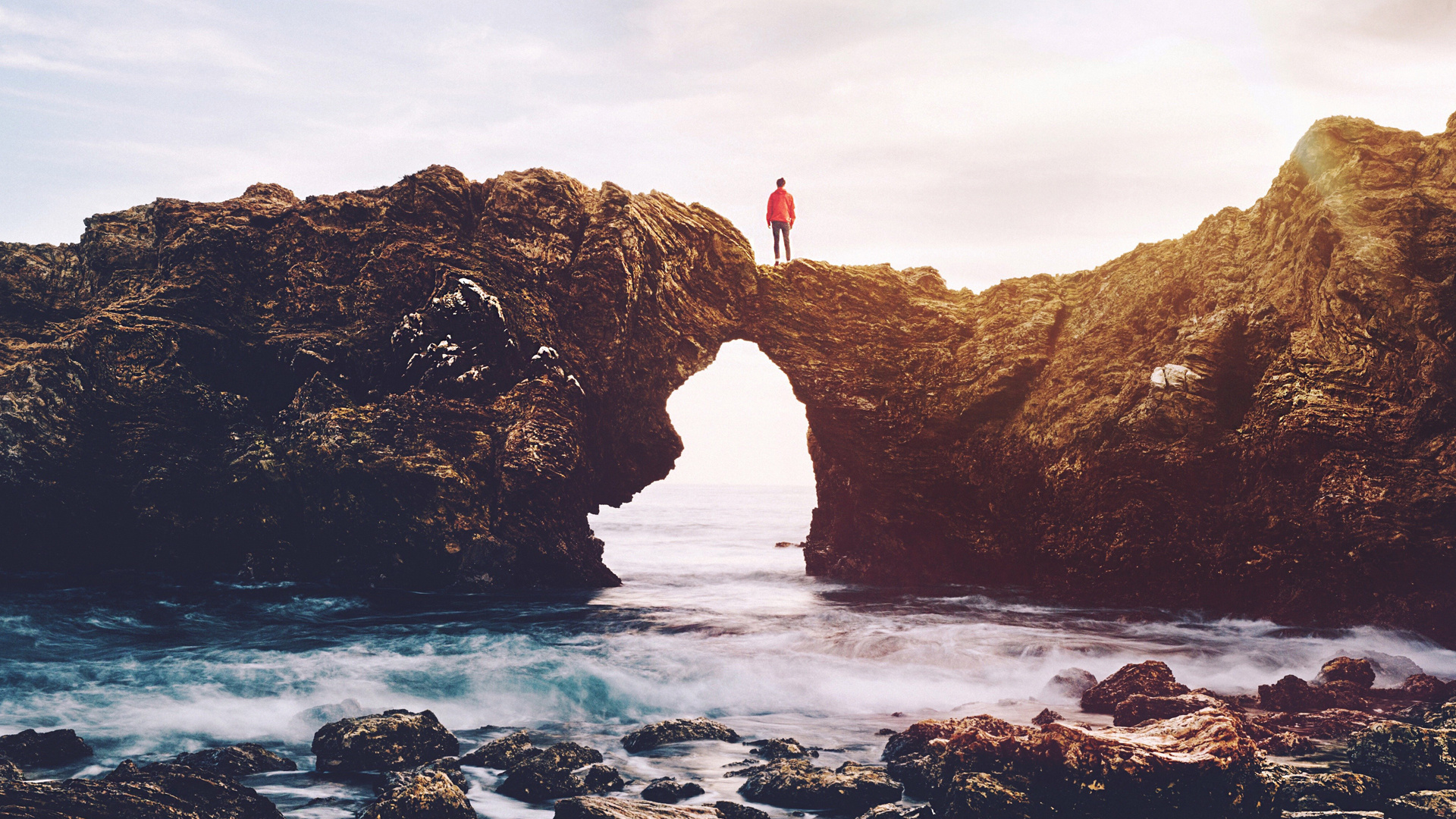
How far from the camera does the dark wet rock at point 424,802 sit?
9.11 meters

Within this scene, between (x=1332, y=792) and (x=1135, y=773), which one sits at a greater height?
(x=1135, y=773)

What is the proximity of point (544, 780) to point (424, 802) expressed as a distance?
5.57 feet

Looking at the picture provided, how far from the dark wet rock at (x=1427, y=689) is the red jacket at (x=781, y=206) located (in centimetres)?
1858

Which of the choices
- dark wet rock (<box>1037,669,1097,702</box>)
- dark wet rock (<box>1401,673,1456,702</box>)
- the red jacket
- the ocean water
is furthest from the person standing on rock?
dark wet rock (<box>1401,673,1456,702</box>)

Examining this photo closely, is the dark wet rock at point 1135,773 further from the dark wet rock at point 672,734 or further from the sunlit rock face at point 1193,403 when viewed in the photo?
the sunlit rock face at point 1193,403

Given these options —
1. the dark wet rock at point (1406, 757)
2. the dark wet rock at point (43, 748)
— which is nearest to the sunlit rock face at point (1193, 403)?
the dark wet rock at point (1406, 757)

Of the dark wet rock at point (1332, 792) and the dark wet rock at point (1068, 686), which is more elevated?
the dark wet rock at point (1332, 792)

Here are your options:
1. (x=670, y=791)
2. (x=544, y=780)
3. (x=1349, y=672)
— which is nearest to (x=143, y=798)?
(x=544, y=780)

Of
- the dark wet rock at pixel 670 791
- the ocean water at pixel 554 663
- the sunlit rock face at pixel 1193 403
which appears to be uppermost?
the sunlit rock face at pixel 1193 403

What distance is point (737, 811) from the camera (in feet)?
31.6

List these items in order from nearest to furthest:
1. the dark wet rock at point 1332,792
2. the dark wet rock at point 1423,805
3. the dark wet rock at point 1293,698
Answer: the dark wet rock at point 1423,805
the dark wet rock at point 1332,792
the dark wet rock at point 1293,698

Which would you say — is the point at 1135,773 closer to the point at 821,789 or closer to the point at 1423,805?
the point at 1423,805

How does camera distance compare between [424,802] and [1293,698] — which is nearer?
[424,802]

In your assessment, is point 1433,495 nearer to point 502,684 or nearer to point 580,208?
point 502,684
